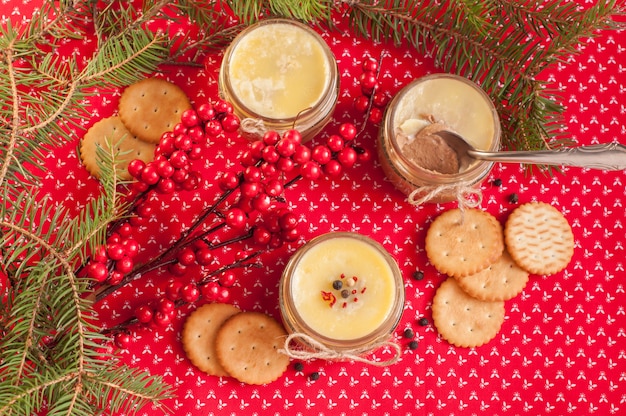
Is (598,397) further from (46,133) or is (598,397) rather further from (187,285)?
(46,133)

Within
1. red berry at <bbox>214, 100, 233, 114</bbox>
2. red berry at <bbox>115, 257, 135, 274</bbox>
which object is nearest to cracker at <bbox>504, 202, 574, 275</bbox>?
red berry at <bbox>214, 100, 233, 114</bbox>

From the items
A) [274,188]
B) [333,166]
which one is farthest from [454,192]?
[274,188]

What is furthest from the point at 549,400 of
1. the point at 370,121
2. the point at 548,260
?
the point at 370,121

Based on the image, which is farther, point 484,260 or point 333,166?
point 484,260

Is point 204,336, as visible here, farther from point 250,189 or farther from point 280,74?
point 280,74

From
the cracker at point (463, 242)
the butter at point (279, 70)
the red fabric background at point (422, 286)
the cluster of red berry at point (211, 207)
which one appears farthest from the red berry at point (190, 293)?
the cracker at point (463, 242)

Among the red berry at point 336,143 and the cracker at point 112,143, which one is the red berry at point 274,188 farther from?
the cracker at point 112,143
